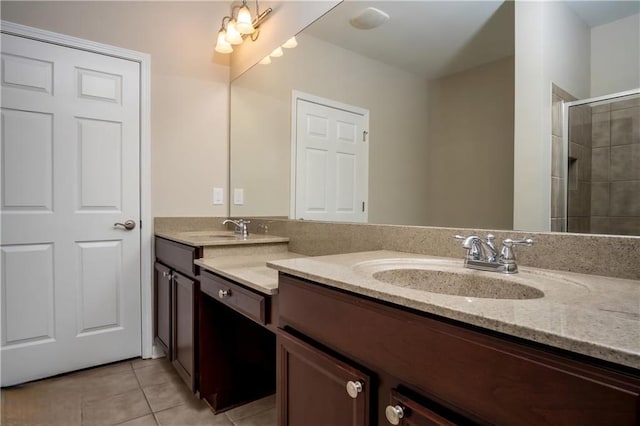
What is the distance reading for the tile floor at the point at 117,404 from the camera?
1.63 metres

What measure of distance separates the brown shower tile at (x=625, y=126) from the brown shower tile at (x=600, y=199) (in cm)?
12

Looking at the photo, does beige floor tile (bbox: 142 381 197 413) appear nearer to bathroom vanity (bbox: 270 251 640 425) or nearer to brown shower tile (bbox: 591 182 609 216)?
bathroom vanity (bbox: 270 251 640 425)

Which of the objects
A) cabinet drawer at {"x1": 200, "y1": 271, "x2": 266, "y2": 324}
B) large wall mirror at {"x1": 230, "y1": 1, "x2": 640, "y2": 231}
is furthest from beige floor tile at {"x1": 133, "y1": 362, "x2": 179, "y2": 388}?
large wall mirror at {"x1": 230, "y1": 1, "x2": 640, "y2": 231}

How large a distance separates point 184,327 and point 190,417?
420mm

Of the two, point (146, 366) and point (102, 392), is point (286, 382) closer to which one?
point (102, 392)

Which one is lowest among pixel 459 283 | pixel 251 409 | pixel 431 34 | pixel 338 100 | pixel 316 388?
pixel 251 409

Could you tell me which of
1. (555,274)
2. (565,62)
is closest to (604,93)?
(565,62)

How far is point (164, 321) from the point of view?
83.5 inches

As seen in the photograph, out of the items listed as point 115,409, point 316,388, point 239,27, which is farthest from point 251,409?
point 239,27

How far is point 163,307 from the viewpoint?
2.15m

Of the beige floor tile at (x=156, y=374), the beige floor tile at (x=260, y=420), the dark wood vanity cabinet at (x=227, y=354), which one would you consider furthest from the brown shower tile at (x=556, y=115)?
the beige floor tile at (x=156, y=374)

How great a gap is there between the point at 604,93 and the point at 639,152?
0.19 m

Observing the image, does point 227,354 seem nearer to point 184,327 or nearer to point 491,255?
point 184,327

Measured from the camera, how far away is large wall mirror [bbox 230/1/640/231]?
1.18 m
